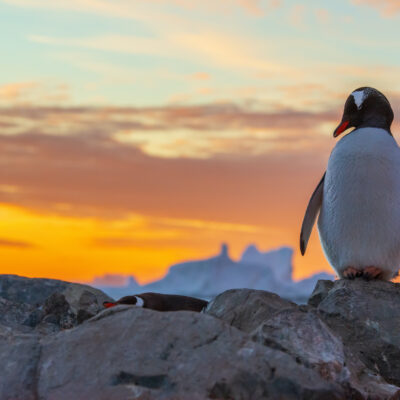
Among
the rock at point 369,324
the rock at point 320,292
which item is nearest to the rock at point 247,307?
the rock at point 369,324

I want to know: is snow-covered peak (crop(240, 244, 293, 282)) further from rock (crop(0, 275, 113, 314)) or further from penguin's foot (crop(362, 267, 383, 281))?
penguin's foot (crop(362, 267, 383, 281))

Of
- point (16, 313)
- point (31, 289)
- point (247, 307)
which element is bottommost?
point (31, 289)

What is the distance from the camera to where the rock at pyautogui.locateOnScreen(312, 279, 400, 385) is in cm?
586

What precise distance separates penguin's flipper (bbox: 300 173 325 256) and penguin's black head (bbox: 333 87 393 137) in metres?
0.64

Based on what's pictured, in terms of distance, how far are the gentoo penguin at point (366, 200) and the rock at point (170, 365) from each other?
114 inches

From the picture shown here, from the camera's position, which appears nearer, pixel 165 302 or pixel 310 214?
pixel 165 302

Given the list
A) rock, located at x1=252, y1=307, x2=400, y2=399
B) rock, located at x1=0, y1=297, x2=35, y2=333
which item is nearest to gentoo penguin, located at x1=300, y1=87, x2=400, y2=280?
rock, located at x1=252, y1=307, x2=400, y2=399

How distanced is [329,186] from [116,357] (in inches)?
146

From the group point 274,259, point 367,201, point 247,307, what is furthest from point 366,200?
point 274,259

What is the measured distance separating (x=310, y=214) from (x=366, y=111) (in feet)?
4.25

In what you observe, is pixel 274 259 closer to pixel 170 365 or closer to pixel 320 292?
pixel 320 292

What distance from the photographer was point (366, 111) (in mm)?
7664

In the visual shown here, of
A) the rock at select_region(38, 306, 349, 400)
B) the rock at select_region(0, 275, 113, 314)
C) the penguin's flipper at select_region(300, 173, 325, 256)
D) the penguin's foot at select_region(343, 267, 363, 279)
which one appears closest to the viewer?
the rock at select_region(38, 306, 349, 400)

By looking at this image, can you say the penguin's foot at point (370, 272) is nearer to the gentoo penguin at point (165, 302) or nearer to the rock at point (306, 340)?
the gentoo penguin at point (165, 302)
